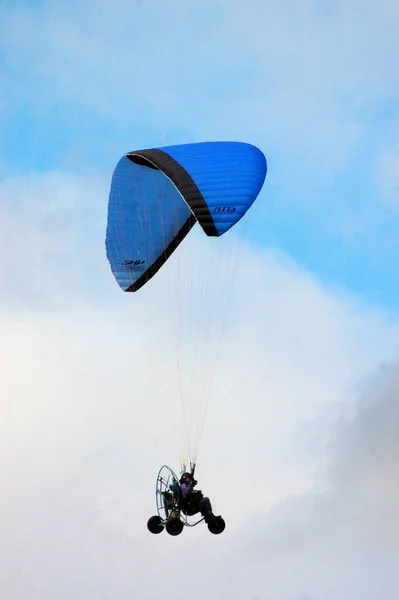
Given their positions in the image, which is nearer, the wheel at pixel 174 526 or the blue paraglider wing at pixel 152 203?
the wheel at pixel 174 526

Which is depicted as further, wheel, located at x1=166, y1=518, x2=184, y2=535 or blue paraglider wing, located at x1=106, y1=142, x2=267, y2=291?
blue paraglider wing, located at x1=106, y1=142, x2=267, y2=291

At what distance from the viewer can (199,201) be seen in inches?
1387

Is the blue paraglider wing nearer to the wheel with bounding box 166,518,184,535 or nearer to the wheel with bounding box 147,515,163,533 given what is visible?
the wheel with bounding box 147,515,163,533

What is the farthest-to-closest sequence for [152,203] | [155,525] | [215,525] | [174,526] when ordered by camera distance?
[152,203], [155,525], [215,525], [174,526]

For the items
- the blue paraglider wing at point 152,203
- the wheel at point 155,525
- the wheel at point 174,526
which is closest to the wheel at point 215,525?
the wheel at point 174,526

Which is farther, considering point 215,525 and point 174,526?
point 215,525

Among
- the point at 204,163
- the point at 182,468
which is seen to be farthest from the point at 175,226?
the point at 182,468

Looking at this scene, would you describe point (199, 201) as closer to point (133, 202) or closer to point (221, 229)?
point (221, 229)

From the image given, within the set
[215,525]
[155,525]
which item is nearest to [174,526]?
[155,525]

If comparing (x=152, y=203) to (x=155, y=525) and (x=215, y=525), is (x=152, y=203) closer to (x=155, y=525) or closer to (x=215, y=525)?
(x=155, y=525)

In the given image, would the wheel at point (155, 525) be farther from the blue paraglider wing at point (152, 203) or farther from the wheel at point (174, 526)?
the blue paraglider wing at point (152, 203)

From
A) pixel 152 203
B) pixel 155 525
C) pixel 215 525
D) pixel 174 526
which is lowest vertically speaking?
pixel 215 525

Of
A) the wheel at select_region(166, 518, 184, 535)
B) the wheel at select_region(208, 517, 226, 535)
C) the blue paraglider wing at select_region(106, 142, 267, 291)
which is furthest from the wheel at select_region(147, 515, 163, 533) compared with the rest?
the blue paraglider wing at select_region(106, 142, 267, 291)

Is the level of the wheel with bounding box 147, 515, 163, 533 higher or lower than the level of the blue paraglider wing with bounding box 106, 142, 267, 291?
lower
